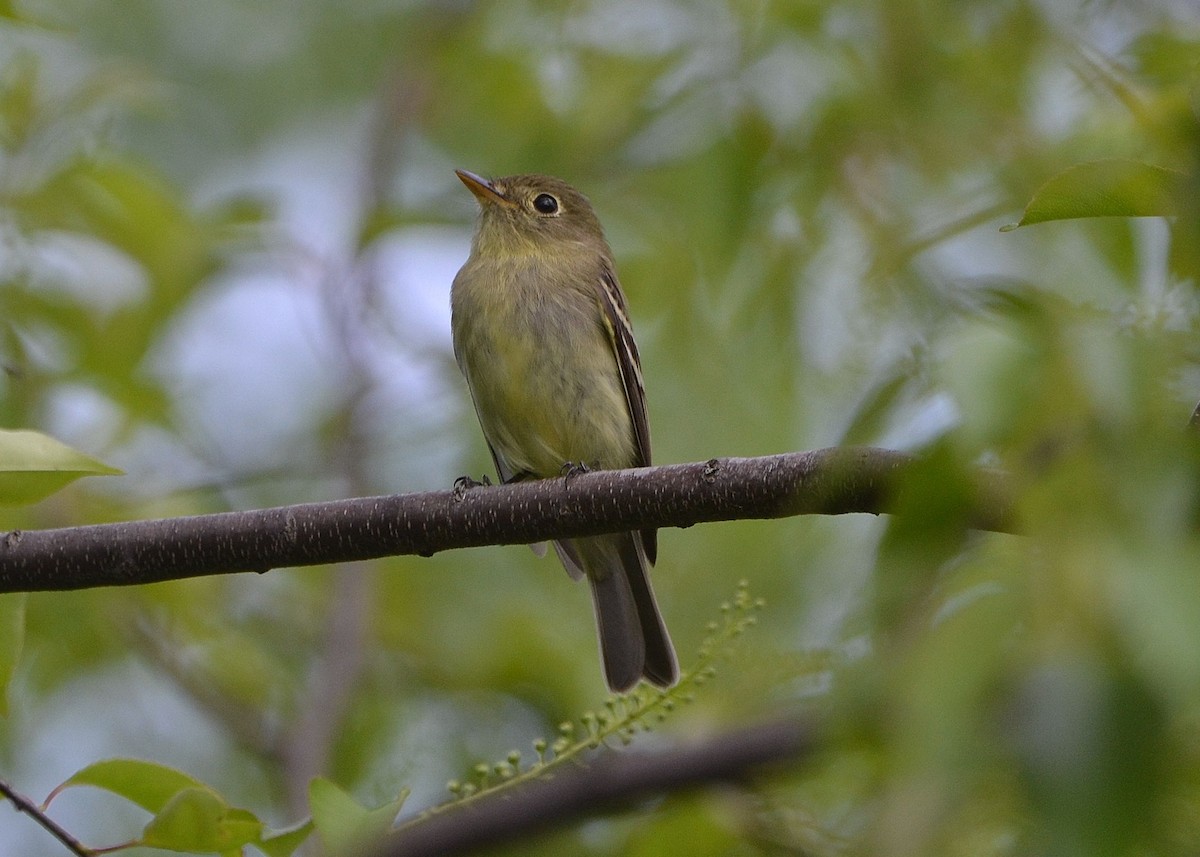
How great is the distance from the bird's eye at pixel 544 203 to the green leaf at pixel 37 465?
389cm

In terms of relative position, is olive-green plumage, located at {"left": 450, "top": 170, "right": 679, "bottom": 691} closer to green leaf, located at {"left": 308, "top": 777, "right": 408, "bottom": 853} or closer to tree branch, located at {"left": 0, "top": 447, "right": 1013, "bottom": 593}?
tree branch, located at {"left": 0, "top": 447, "right": 1013, "bottom": 593}

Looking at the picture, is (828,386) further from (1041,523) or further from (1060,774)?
(1060,774)

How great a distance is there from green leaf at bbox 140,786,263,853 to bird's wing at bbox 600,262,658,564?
10.1 feet

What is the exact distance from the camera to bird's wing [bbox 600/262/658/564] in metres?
5.82

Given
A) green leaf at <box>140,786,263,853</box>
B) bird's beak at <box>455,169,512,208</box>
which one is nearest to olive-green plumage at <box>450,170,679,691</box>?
bird's beak at <box>455,169,512,208</box>

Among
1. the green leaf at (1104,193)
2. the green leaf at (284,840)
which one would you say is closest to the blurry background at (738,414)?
the green leaf at (1104,193)

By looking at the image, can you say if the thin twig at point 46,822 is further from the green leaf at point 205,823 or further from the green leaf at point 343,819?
the green leaf at point 343,819

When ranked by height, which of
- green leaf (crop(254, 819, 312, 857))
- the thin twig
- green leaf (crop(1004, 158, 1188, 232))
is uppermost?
green leaf (crop(1004, 158, 1188, 232))

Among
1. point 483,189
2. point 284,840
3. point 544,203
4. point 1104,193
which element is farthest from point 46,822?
point 544,203

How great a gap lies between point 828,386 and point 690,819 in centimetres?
185

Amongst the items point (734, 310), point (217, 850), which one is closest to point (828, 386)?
point (734, 310)

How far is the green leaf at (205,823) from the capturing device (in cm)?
267

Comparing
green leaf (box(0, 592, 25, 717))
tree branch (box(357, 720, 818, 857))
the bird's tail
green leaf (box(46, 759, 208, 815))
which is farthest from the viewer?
the bird's tail

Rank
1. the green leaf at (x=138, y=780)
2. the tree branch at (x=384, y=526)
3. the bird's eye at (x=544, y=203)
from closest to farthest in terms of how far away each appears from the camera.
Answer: the green leaf at (x=138, y=780), the tree branch at (x=384, y=526), the bird's eye at (x=544, y=203)
